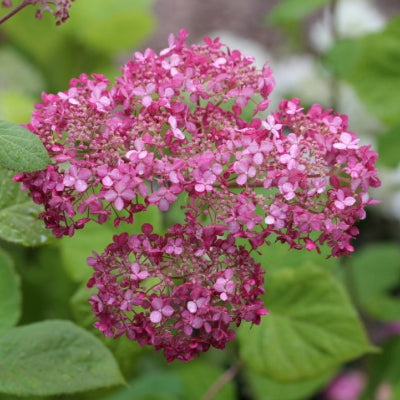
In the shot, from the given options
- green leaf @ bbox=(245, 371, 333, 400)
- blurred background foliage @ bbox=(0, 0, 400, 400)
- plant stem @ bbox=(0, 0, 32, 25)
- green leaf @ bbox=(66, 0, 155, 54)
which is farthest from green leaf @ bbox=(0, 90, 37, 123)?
plant stem @ bbox=(0, 0, 32, 25)

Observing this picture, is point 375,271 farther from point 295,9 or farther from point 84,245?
point 84,245

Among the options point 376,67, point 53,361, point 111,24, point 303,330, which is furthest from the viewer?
point 111,24

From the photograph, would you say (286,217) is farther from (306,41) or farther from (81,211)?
(306,41)

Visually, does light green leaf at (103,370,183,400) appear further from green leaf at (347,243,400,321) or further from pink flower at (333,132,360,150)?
pink flower at (333,132,360,150)

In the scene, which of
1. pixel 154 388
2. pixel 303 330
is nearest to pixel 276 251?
pixel 303 330

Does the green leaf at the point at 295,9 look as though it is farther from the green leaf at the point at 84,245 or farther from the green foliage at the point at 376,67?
the green leaf at the point at 84,245

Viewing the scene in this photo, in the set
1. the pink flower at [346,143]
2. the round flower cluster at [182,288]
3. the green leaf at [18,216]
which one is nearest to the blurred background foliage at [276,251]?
the green leaf at [18,216]

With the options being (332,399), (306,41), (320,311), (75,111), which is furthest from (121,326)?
(306,41)
